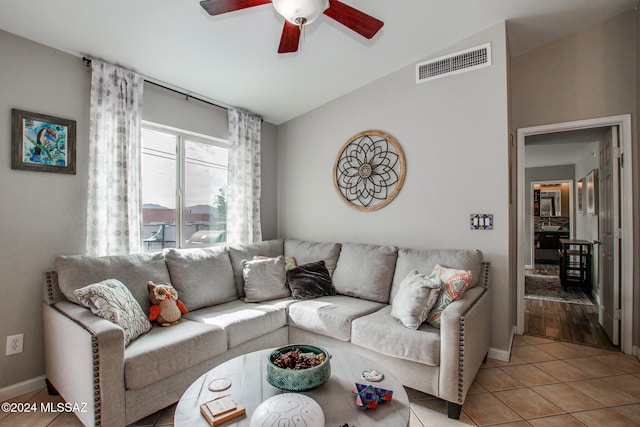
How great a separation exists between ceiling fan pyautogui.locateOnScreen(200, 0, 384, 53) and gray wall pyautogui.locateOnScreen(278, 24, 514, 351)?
4.72 ft

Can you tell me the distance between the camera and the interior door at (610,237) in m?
2.97

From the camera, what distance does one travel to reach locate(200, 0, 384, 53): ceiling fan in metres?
1.53

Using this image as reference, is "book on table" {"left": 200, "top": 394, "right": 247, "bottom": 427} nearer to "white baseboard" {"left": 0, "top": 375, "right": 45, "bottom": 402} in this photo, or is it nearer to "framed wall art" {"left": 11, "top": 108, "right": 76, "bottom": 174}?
"white baseboard" {"left": 0, "top": 375, "right": 45, "bottom": 402}

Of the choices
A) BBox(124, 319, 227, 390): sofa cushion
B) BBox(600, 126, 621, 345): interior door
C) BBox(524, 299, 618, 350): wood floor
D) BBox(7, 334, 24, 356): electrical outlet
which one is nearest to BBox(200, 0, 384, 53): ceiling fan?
BBox(124, 319, 227, 390): sofa cushion

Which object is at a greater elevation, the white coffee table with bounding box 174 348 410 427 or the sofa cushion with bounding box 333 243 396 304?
the sofa cushion with bounding box 333 243 396 304

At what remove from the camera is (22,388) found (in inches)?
85.8

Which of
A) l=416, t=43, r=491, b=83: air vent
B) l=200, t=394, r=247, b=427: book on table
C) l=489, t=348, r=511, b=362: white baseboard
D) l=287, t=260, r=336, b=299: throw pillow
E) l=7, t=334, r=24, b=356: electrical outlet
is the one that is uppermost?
l=416, t=43, r=491, b=83: air vent

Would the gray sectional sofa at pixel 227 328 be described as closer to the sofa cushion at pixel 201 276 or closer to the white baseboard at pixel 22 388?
the sofa cushion at pixel 201 276

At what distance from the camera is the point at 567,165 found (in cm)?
773

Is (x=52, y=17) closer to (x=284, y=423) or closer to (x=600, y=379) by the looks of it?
(x=284, y=423)

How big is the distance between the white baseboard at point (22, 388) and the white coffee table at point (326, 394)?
157 cm

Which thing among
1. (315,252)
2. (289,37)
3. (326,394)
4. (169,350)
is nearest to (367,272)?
(315,252)

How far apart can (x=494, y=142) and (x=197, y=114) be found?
283 centimetres

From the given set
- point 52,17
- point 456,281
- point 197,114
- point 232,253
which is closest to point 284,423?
point 456,281
